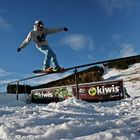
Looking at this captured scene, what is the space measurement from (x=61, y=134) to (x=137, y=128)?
1.03m

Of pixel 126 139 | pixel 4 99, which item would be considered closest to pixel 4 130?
pixel 126 139

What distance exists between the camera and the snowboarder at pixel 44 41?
1179 centimetres

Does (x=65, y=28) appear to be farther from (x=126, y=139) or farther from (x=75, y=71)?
(x=126, y=139)

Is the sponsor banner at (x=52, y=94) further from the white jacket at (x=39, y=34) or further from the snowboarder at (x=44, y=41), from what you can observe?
the white jacket at (x=39, y=34)

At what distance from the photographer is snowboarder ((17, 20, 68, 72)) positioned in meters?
11.8

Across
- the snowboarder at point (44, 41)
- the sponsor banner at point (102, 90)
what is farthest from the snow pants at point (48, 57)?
the sponsor banner at point (102, 90)

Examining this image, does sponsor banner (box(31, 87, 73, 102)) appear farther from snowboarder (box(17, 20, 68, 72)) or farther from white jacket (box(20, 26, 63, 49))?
white jacket (box(20, 26, 63, 49))

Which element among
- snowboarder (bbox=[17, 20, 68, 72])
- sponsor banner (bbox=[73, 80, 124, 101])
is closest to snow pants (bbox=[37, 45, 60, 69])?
snowboarder (bbox=[17, 20, 68, 72])

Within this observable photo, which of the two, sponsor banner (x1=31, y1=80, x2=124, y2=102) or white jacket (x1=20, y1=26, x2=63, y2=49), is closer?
white jacket (x1=20, y1=26, x2=63, y2=49)

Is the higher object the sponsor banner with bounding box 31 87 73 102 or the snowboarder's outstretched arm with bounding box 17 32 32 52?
the snowboarder's outstretched arm with bounding box 17 32 32 52

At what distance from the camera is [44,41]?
1209cm

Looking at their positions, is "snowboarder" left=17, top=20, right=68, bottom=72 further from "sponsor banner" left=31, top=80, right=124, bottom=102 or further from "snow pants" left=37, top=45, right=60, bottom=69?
"sponsor banner" left=31, top=80, right=124, bottom=102

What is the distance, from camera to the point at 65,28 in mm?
11883

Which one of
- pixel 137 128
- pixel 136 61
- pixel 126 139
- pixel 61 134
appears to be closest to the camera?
pixel 126 139
